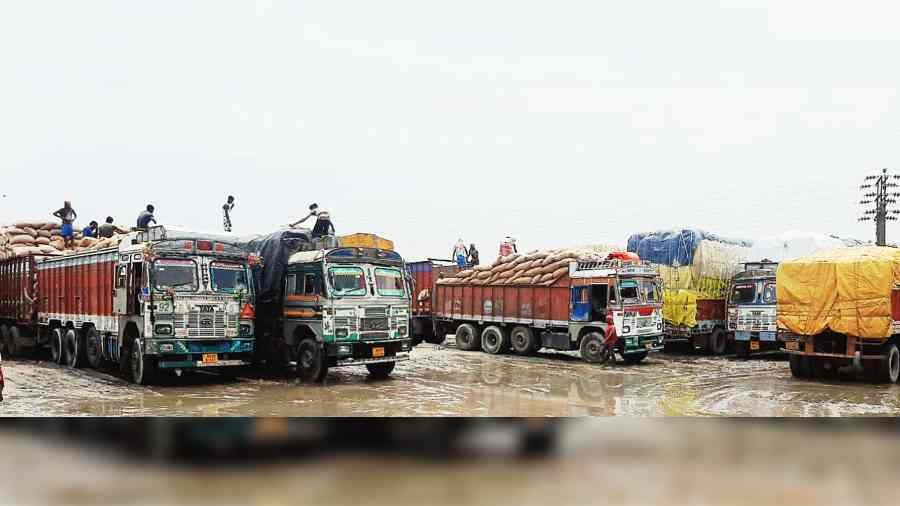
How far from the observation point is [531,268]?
20031 mm

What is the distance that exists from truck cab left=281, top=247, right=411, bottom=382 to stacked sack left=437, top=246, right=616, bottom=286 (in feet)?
18.0

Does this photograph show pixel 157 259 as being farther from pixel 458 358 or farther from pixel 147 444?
pixel 147 444

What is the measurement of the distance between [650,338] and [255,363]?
9.79 meters

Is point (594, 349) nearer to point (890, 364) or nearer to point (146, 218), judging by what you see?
point (890, 364)

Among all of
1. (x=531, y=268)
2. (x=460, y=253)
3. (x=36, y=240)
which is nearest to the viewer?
(x=531, y=268)

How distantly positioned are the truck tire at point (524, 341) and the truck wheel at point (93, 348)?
10.7 m

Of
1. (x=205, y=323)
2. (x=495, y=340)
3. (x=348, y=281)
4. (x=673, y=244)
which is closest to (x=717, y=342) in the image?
(x=673, y=244)

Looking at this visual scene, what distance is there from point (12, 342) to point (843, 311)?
68.3 feet

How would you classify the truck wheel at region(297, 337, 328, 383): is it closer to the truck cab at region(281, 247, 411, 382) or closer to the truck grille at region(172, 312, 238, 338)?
the truck cab at region(281, 247, 411, 382)

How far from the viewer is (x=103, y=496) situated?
1985 millimetres

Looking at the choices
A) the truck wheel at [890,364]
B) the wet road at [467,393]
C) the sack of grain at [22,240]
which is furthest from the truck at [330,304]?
the sack of grain at [22,240]

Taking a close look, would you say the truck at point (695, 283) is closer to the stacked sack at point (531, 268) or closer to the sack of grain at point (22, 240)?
the stacked sack at point (531, 268)

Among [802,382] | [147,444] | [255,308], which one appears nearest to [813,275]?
[802,382]

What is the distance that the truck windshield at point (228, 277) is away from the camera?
13653 millimetres
